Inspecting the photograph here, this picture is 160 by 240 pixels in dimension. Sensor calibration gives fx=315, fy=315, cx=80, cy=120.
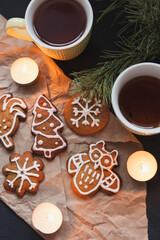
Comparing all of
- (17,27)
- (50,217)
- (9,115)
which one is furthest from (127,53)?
(50,217)

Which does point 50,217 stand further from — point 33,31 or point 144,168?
point 33,31

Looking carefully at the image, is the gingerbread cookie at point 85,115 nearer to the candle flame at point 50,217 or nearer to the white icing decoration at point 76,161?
the white icing decoration at point 76,161

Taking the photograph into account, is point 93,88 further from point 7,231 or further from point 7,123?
point 7,231

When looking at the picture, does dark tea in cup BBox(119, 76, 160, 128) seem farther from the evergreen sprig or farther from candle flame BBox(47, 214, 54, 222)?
candle flame BBox(47, 214, 54, 222)

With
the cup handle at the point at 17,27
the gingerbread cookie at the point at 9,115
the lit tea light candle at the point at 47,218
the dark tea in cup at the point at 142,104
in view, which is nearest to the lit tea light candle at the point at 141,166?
the dark tea in cup at the point at 142,104

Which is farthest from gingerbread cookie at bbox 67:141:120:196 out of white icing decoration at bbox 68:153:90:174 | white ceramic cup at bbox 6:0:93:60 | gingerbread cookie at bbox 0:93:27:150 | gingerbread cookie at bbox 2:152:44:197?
white ceramic cup at bbox 6:0:93:60

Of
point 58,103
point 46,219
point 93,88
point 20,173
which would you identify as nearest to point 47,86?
point 58,103
